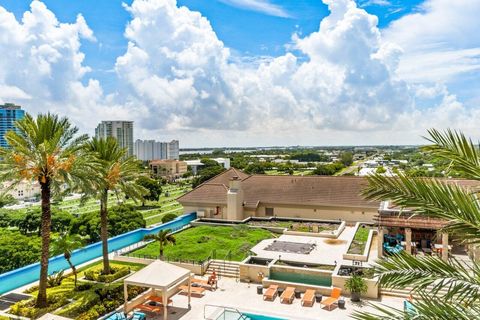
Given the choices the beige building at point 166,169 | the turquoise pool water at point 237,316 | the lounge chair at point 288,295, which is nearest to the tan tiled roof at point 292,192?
the lounge chair at point 288,295

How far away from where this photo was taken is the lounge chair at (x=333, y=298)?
62.0 feet

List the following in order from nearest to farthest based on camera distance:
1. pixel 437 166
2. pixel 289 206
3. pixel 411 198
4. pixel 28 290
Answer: pixel 411 198, pixel 437 166, pixel 28 290, pixel 289 206

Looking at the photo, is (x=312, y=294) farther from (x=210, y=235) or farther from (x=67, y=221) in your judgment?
(x=67, y=221)

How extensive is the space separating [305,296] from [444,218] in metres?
14.9

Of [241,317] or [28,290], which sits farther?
[28,290]

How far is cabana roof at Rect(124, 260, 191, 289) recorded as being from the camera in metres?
18.0

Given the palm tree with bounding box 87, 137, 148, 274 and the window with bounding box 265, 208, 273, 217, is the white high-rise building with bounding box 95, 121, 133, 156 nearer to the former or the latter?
the window with bounding box 265, 208, 273, 217

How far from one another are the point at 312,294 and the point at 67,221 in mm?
39890

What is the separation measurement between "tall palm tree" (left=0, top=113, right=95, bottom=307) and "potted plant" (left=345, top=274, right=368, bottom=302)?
14.7m

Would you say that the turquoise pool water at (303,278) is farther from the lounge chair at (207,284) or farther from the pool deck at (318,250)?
the lounge chair at (207,284)

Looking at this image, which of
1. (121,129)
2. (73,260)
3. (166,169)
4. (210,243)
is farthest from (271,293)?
(121,129)

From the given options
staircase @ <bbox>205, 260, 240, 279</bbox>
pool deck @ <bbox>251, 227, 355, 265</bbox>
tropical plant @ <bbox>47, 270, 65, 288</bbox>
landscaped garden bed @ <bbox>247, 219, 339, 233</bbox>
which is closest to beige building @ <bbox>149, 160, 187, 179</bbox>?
landscaped garden bed @ <bbox>247, 219, 339, 233</bbox>

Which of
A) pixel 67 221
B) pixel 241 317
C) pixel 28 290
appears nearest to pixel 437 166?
pixel 241 317

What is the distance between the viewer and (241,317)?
17641 millimetres
